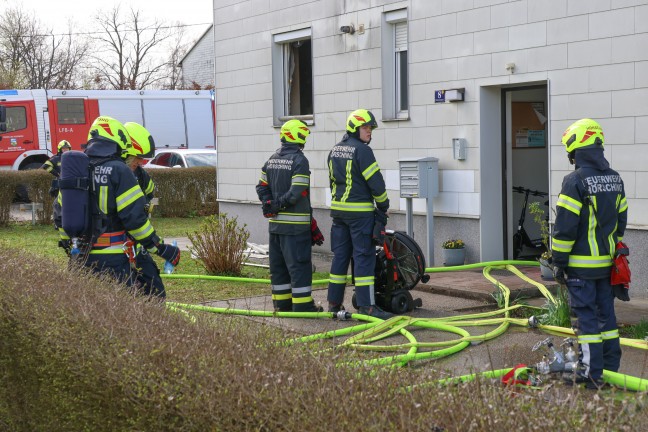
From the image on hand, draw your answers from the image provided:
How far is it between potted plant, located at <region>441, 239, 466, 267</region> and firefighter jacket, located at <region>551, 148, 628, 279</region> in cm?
529

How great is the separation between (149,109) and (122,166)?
2231 cm

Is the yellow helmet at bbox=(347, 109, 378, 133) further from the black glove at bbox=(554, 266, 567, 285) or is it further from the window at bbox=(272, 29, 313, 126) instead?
the window at bbox=(272, 29, 313, 126)

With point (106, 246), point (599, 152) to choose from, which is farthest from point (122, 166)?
point (599, 152)

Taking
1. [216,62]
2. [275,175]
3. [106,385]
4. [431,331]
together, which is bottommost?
[431,331]

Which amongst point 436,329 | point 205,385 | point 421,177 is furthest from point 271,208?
point 205,385

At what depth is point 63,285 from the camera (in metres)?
5.54

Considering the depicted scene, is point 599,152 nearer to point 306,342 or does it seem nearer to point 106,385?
point 306,342

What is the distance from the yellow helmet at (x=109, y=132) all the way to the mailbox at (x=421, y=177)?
16.1 feet

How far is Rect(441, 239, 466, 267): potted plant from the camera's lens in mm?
11531

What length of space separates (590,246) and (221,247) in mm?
6321

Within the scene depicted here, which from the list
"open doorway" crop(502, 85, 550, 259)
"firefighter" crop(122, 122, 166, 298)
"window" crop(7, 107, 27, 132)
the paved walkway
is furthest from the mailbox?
"window" crop(7, 107, 27, 132)

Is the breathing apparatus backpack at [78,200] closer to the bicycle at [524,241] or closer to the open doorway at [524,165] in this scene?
the open doorway at [524,165]

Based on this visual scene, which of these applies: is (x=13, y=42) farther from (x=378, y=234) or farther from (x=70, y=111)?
(x=378, y=234)

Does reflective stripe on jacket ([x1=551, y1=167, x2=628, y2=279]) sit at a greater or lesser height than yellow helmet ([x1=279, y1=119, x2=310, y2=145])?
lesser
